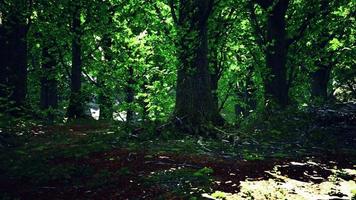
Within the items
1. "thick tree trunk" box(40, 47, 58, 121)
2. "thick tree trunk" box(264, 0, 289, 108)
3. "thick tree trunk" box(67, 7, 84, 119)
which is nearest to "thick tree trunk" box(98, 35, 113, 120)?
"thick tree trunk" box(67, 7, 84, 119)

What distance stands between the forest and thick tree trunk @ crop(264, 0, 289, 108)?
0.16ft

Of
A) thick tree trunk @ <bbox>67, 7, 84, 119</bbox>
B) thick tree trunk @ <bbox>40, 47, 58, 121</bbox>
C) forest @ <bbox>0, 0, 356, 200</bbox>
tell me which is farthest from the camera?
thick tree trunk @ <bbox>40, 47, 58, 121</bbox>

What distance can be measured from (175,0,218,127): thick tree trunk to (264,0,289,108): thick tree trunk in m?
5.04

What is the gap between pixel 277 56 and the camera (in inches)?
688

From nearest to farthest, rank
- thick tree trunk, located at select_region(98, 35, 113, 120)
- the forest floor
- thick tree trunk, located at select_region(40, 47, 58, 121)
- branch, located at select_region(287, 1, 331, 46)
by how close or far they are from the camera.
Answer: the forest floor < branch, located at select_region(287, 1, 331, 46) < thick tree trunk, located at select_region(40, 47, 58, 121) < thick tree trunk, located at select_region(98, 35, 113, 120)

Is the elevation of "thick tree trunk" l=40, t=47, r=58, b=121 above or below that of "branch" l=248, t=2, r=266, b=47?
below

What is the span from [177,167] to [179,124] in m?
4.35

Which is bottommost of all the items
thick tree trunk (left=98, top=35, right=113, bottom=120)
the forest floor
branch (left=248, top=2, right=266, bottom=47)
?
the forest floor

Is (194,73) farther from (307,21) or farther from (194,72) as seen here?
(307,21)

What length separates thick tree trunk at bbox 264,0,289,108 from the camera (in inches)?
682

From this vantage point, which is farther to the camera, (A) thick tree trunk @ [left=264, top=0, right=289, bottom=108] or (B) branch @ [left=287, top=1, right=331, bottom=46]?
(B) branch @ [left=287, top=1, right=331, bottom=46]

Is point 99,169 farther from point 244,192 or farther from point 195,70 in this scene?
point 195,70

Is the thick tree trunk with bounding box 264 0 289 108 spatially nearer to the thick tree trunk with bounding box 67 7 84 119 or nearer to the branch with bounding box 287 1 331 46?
the branch with bounding box 287 1 331 46

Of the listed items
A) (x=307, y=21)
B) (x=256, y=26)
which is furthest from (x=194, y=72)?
(x=307, y=21)
